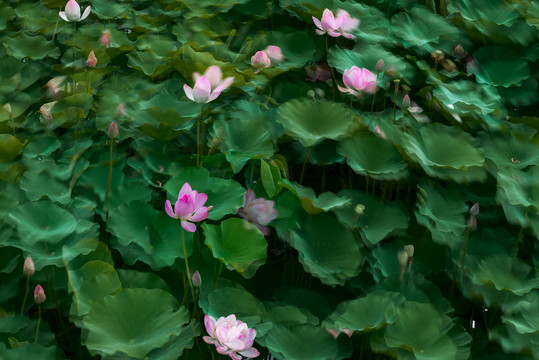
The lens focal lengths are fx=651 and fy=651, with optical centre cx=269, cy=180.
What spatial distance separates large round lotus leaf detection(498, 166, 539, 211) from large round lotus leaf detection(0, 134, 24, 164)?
96cm

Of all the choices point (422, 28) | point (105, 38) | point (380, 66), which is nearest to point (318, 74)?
point (380, 66)

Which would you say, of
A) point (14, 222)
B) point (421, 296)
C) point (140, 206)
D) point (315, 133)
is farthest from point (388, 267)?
point (14, 222)

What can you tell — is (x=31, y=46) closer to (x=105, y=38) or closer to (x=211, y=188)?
(x=105, y=38)

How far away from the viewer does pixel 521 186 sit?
4.05 ft

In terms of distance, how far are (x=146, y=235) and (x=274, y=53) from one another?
651 millimetres

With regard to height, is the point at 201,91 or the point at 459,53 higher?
the point at 201,91

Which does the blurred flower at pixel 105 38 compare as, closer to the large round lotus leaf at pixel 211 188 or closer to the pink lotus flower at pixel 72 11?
the pink lotus flower at pixel 72 11

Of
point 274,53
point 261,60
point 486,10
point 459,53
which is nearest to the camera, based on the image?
point 261,60

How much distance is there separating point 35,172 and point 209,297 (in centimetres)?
43

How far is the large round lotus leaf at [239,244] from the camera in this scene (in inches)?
43.4

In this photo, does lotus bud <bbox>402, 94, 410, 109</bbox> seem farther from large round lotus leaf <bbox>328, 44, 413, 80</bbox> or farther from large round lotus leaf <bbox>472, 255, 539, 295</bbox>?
large round lotus leaf <bbox>472, 255, 539, 295</bbox>

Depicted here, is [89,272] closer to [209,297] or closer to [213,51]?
[209,297]

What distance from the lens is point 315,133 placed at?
1.34 meters

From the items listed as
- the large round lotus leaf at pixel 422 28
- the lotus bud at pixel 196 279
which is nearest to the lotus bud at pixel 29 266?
the lotus bud at pixel 196 279
